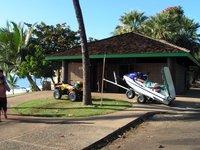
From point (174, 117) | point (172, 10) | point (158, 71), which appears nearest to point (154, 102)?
point (174, 117)

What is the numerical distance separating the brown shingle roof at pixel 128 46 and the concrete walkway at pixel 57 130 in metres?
9.22

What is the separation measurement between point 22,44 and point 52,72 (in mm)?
3376

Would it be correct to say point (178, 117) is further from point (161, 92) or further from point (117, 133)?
point (117, 133)

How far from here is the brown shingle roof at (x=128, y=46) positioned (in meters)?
25.2

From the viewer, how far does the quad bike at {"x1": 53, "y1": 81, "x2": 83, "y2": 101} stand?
20328 mm

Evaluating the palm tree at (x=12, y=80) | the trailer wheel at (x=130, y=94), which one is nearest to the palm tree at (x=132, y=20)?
the palm tree at (x=12, y=80)

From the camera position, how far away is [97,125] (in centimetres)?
1338

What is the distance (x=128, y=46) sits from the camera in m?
26.9

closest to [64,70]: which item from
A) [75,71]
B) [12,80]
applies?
[75,71]

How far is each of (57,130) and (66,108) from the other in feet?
17.8

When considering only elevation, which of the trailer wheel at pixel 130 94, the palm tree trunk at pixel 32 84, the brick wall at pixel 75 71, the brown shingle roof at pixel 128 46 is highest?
the brown shingle roof at pixel 128 46

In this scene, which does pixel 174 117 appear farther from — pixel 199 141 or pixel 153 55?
pixel 153 55

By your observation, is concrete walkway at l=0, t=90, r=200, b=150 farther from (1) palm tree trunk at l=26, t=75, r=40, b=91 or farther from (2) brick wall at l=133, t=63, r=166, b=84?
(1) palm tree trunk at l=26, t=75, r=40, b=91

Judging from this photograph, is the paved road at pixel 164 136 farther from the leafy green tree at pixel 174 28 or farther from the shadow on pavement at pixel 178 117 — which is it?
the leafy green tree at pixel 174 28
